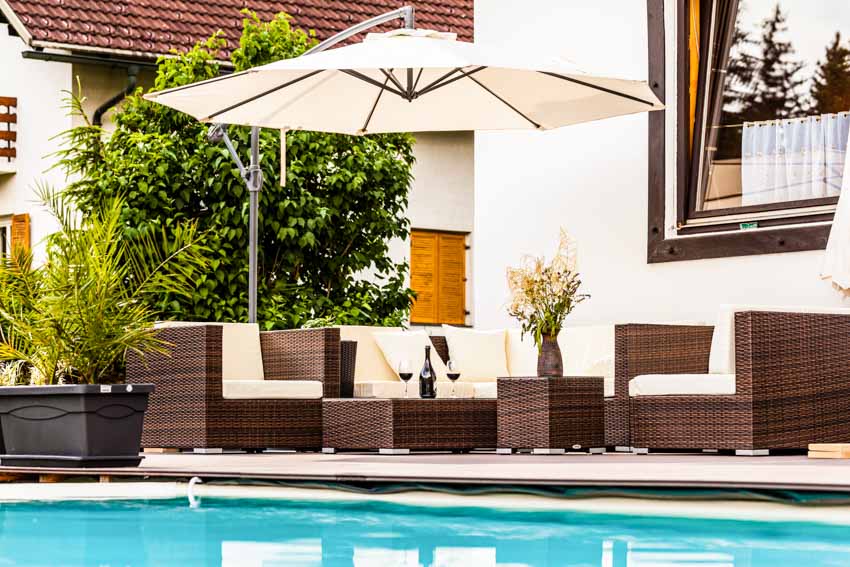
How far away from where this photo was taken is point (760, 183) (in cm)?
885

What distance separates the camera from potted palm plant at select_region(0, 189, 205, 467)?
6.35 m

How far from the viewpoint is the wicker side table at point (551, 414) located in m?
7.45

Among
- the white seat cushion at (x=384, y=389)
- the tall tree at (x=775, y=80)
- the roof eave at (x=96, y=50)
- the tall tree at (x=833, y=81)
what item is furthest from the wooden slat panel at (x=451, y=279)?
the tall tree at (x=833, y=81)

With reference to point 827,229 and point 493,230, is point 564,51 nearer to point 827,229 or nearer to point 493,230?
point 493,230

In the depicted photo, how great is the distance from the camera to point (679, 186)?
30.1ft

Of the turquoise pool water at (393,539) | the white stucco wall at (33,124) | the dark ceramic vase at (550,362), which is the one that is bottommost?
the turquoise pool water at (393,539)

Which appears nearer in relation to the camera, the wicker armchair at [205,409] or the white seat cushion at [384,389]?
the wicker armchair at [205,409]

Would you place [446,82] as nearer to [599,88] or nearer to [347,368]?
[599,88]

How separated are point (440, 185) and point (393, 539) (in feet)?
43.9

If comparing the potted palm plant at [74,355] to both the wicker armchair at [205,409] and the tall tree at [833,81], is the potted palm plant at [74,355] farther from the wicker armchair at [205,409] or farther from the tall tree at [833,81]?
the tall tree at [833,81]

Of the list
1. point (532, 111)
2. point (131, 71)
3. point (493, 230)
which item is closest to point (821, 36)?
point (532, 111)

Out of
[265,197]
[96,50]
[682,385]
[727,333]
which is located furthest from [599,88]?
[96,50]

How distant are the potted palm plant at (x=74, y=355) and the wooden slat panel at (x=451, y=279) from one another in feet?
36.1

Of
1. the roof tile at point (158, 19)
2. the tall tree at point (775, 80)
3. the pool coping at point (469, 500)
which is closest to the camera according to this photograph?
the pool coping at point (469, 500)
